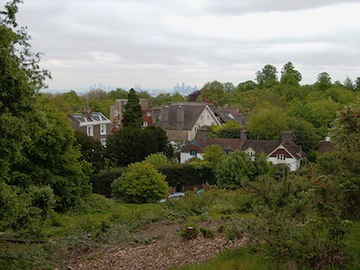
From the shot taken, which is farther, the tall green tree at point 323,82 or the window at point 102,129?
the tall green tree at point 323,82

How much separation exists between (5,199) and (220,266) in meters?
5.34

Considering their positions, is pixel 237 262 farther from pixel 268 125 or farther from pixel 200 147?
pixel 268 125

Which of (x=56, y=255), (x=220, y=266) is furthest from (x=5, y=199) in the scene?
(x=220, y=266)

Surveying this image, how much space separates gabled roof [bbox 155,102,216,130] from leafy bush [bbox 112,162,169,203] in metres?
32.2

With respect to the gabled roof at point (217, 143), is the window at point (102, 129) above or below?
above

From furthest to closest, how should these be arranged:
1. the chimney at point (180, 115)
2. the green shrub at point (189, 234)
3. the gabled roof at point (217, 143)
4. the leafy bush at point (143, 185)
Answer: the chimney at point (180, 115) → the gabled roof at point (217, 143) → the leafy bush at point (143, 185) → the green shrub at point (189, 234)

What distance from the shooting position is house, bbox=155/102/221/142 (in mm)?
61250

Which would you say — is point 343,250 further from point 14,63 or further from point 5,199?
point 14,63

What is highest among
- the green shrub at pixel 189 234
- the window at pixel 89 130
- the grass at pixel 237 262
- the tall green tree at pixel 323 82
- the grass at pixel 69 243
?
the tall green tree at pixel 323 82

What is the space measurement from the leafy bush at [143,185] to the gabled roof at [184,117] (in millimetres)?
32195

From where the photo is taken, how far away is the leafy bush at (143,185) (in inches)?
1135

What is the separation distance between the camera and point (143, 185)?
28.8 m

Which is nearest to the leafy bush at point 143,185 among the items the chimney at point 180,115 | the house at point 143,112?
the chimney at point 180,115

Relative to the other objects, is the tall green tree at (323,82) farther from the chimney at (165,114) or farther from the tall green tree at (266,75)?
the chimney at (165,114)
